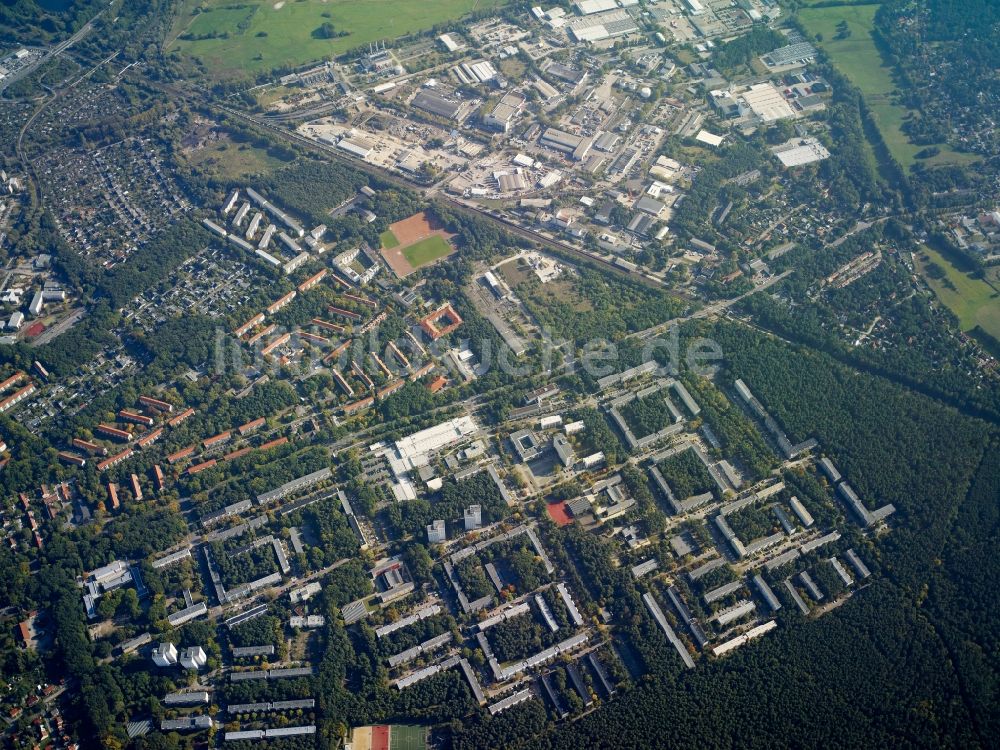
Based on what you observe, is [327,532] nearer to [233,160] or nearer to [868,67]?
[233,160]

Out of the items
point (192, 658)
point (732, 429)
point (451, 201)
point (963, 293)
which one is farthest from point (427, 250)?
point (963, 293)

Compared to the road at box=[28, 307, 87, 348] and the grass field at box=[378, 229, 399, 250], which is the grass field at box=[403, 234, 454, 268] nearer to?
the grass field at box=[378, 229, 399, 250]

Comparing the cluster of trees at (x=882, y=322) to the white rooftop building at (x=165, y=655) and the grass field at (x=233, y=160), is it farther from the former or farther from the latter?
the white rooftop building at (x=165, y=655)

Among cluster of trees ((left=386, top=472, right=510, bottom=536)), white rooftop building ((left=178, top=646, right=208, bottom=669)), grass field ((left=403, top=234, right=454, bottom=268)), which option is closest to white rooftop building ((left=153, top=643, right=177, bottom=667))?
white rooftop building ((left=178, top=646, right=208, bottom=669))

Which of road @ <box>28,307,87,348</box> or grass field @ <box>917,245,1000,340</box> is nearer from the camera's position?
road @ <box>28,307,87,348</box>

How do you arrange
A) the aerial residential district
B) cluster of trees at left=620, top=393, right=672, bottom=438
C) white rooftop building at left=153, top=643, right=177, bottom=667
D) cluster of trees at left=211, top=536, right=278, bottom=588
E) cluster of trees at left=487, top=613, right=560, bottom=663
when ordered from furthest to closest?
cluster of trees at left=620, top=393, right=672, bottom=438 < cluster of trees at left=211, top=536, right=278, bottom=588 < cluster of trees at left=487, top=613, right=560, bottom=663 < the aerial residential district < white rooftop building at left=153, top=643, right=177, bottom=667

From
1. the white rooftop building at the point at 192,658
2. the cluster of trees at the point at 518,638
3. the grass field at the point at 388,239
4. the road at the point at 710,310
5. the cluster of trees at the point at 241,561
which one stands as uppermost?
the grass field at the point at 388,239

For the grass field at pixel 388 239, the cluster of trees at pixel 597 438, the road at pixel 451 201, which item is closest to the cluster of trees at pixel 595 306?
the road at pixel 451 201
